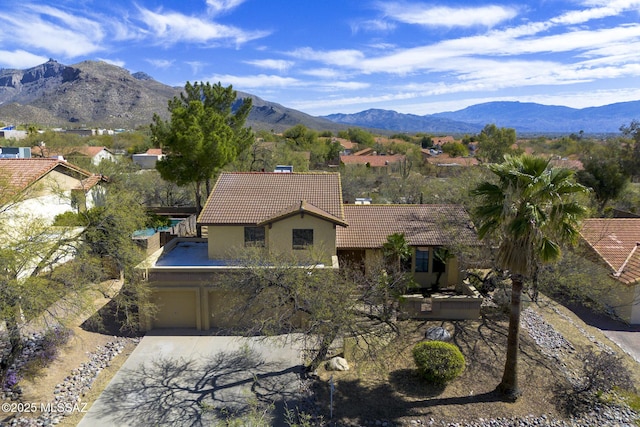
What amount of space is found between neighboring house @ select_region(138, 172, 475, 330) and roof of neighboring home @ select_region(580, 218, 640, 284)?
23.4 ft

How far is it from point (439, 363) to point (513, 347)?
2621mm

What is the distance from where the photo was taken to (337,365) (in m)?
17.1

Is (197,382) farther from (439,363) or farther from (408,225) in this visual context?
(408,225)

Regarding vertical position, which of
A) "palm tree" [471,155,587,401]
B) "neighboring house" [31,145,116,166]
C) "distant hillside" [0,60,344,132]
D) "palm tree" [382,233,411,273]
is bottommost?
"palm tree" [382,233,411,273]

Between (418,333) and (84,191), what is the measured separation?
21848 mm

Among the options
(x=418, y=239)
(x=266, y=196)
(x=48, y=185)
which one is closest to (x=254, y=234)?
(x=266, y=196)

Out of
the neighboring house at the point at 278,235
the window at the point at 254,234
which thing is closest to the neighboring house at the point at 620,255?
the neighboring house at the point at 278,235

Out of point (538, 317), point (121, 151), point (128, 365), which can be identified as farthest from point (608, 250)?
point (121, 151)

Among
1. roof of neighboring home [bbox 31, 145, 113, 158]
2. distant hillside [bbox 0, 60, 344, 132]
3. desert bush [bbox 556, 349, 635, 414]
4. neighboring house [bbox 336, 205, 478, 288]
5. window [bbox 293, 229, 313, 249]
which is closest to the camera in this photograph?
desert bush [bbox 556, 349, 635, 414]

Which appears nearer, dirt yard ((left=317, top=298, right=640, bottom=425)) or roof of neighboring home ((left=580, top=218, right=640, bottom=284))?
dirt yard ((left=317, top=298, right=640, bottom=425))

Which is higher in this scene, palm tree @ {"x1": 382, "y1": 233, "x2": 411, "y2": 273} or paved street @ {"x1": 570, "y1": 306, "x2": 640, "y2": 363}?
palm tree @ {"x1": 382, "y1": 233, "x2": 411, "y2": 273}

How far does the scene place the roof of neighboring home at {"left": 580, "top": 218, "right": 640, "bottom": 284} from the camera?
72.0ft

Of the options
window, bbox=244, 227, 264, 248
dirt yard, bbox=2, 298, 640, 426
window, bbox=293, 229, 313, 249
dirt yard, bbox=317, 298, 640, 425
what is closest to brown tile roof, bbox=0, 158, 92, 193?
dirt yard, bbox=2, 298, 640, 426

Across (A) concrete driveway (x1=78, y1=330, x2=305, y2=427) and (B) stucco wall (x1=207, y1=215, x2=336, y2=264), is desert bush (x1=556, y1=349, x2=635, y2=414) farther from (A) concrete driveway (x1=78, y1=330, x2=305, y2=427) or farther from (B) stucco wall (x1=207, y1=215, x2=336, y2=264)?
(B) stucco wall (x1=207, y1=215, x2=336, y2=264)
